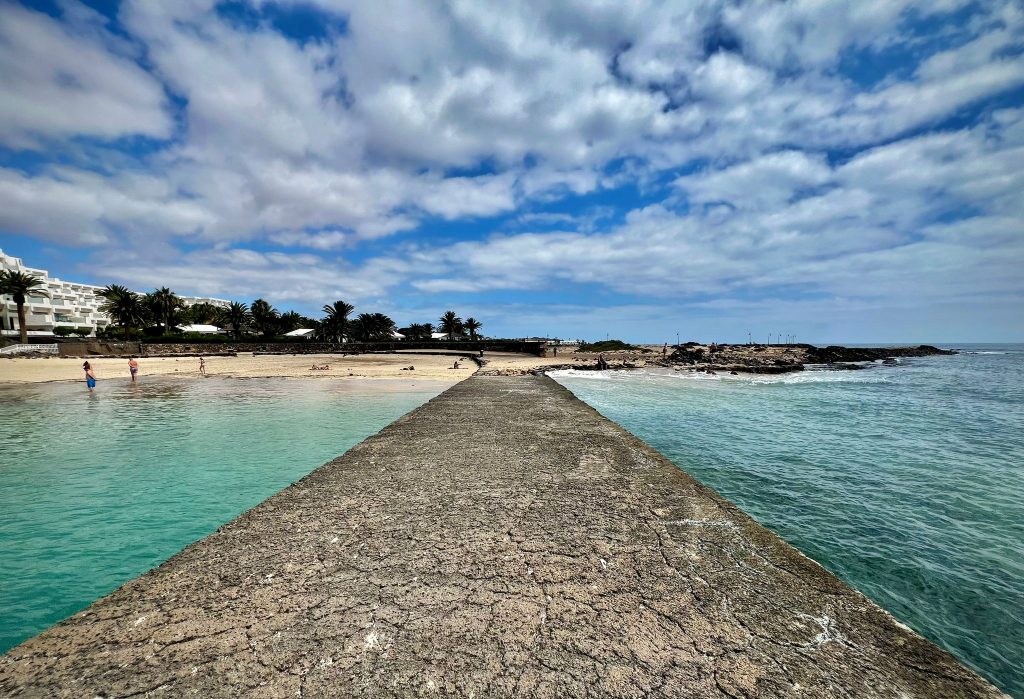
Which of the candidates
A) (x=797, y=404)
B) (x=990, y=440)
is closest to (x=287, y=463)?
(x=990, y=440)

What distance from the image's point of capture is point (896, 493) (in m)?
7.83

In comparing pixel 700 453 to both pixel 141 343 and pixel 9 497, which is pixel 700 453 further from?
pixel 141 343

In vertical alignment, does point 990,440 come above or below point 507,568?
below

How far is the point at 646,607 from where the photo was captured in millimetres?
2287

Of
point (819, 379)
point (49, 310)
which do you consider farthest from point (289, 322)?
point (819, 379)

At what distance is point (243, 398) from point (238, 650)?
20.4 meters

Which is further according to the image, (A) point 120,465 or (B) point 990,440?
(B) point 990,440

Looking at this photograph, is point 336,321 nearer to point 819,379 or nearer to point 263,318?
point 263,318

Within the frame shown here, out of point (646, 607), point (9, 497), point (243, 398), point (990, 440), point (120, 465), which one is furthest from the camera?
point (243, 398)

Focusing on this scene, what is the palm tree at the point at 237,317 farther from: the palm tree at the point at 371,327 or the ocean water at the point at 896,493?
the ocean water at the point at 896,493

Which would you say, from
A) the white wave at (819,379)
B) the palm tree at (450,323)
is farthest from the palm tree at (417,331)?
the white wave at (819,379)

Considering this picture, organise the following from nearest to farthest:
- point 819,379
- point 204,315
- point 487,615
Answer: point 487,615 < point 819,379 < point 204,315

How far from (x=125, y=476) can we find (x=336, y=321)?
77835 millimetres

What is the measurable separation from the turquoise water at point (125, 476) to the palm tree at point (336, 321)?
6402 cm
